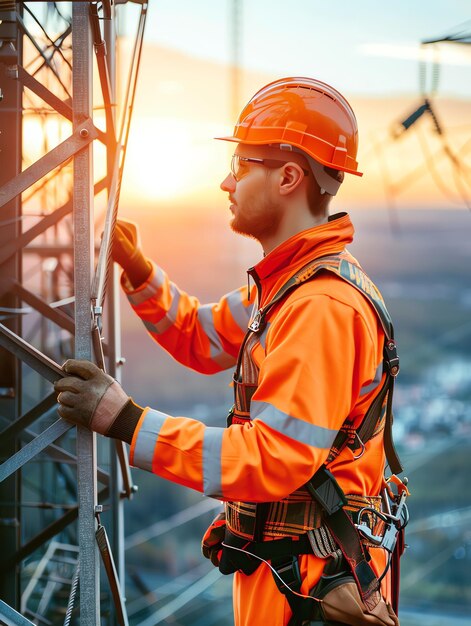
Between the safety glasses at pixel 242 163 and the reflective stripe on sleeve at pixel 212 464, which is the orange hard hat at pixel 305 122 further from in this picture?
the reflective stripe on sleeve at pixel 212 464

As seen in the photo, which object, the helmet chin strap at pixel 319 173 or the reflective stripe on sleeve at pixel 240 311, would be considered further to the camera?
the reflective stripe on sleeve at pixel 240 311

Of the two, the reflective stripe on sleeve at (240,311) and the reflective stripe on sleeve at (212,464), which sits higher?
the reflective stripe on sleeve at (240,311)

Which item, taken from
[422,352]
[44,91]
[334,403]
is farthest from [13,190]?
[422,352]

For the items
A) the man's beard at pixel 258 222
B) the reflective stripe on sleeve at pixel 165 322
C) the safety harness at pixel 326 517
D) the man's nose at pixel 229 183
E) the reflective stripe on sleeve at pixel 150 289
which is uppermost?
the man's nose at pixel 229 183

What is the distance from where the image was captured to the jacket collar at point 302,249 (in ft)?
8.70

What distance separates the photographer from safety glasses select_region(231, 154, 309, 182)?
2703 millimetres

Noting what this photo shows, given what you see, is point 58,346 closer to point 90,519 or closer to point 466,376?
point 90,519

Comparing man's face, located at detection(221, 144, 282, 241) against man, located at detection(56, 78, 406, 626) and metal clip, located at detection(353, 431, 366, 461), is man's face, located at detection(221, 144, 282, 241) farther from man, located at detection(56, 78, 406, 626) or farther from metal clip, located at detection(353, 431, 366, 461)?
metal clip, located at detection(353, 431, 366, 461)

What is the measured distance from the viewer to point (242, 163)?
2.75 metres

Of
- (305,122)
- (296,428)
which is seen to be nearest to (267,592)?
(296,428)

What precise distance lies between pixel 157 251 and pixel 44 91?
67.6 ft

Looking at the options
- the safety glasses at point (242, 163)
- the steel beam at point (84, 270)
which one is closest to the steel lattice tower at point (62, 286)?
the steel beam at point (84, 270)

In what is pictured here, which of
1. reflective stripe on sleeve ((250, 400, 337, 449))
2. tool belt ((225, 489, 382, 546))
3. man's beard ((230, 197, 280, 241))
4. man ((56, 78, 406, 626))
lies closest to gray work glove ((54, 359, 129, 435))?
man ((56, 78, 406, 626))

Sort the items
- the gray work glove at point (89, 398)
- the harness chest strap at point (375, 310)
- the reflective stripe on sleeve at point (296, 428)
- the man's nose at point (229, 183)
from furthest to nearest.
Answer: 1. the man's nose at point (229, 183)
2. the harness chest strap at point (375, 310)
3. the gray work glove at point (89, 398)
4. the reflective stripe on sleeve at point (296, 428)
